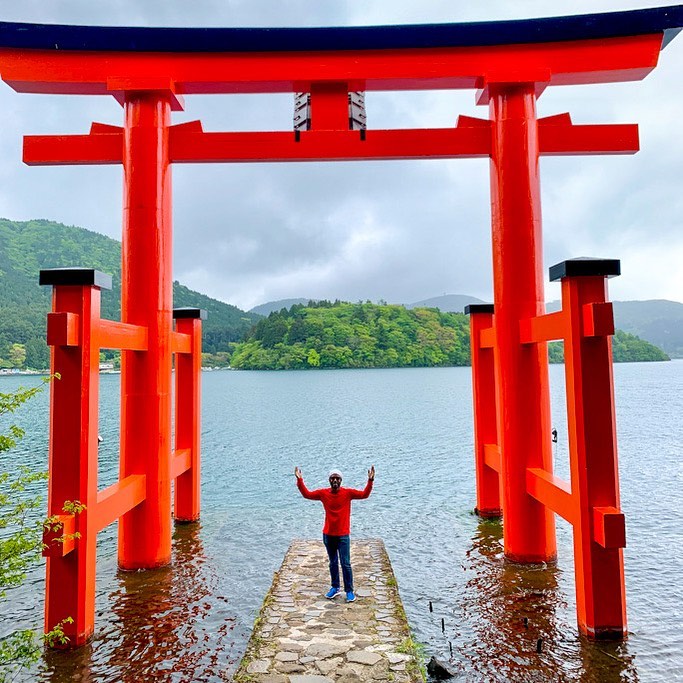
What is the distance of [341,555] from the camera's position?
5738mm

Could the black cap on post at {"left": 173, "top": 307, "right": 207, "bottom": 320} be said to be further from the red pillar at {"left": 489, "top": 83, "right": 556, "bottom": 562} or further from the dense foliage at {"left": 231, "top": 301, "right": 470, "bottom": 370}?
the dense foliage at {"left": 231, "top": 301, "right": 470, "bottom": 370}

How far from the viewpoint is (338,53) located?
7297 millimetres

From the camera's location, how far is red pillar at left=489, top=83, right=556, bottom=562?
6.88m

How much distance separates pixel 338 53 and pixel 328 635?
282 inches

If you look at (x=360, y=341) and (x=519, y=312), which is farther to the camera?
(x=360, y=341)

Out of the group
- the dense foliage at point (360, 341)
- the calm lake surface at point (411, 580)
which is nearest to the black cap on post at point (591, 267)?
the calm lake surface at point (411, 580)

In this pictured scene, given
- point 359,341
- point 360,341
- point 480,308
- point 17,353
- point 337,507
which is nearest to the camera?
point 337,507

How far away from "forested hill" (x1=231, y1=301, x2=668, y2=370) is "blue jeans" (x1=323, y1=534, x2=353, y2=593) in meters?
66.2

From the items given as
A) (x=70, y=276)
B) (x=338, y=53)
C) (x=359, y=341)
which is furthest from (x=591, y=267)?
(x=359, y=341)

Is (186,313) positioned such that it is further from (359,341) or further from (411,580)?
(359,341)

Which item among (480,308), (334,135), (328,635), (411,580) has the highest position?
(334,135)

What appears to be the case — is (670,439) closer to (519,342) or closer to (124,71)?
(519,342)

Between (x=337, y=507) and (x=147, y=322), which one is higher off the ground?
(x=147, y=322)

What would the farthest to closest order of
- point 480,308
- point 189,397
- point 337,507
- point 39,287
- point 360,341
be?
point 39,287 < point 360,341 < point 189,397 < point 480,308 < point 337,507
